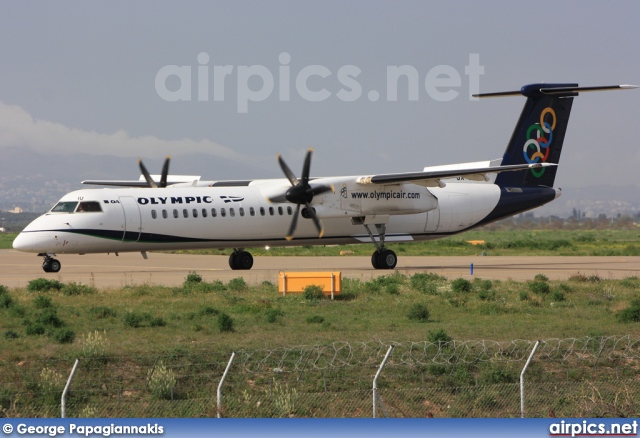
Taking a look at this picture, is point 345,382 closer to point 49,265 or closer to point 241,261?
point 49,265

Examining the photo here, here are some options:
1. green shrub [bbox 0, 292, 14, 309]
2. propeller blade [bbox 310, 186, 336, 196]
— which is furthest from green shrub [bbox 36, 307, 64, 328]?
propeller blade [bbox 310, 186, 336, 196]

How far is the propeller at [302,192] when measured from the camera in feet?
121

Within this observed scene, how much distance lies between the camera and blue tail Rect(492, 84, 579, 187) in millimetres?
43562

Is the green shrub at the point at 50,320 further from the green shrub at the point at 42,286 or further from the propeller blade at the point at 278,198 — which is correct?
the propeller blade at the point at 278,198

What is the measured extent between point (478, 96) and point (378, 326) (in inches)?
962

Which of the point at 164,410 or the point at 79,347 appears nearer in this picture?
the point at 164,410

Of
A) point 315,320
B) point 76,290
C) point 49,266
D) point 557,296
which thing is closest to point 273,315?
point 315,320

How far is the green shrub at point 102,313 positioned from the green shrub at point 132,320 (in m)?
1.20

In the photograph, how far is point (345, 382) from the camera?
19.0m

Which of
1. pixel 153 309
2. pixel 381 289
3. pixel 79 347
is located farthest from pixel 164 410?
pixel 381 289

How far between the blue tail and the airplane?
0.05 metres

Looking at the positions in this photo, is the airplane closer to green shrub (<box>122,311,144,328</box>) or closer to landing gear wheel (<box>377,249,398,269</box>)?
landing gear wheel (<box>377,249,398,269</box>)

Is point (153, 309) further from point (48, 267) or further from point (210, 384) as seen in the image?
point (48, 267)

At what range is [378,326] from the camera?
944 inches
